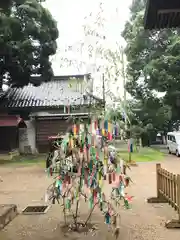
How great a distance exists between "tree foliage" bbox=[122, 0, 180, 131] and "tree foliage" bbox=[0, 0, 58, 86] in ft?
26.2

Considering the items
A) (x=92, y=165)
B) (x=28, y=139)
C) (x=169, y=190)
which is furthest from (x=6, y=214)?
(x=28, y=139)

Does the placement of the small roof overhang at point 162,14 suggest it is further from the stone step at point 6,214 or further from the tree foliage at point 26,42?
the tree foliage at point 26,42

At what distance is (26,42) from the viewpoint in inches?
757

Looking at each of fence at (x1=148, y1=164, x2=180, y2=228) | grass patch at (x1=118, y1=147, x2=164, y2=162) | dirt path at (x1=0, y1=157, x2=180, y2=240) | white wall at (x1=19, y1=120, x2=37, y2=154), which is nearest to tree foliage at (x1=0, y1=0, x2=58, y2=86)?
white wall at (x1=19, y1=120, x2=37, y2=154)

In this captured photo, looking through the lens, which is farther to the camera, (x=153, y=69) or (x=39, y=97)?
(x=39, y=97)

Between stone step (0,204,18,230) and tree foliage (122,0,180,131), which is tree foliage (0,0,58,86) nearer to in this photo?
tree foliage (122,0,180,131)

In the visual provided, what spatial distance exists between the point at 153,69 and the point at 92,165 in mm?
→ 20852

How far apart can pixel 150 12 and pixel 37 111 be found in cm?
2058

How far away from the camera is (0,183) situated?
39.8ft

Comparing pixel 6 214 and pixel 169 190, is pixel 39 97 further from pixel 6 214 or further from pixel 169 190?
pixel 169 190

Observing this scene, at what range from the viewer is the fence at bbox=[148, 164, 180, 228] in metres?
5.80

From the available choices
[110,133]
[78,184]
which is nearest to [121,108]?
[110,133]

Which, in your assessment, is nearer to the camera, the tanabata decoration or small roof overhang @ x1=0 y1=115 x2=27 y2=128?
the tanabata decoration

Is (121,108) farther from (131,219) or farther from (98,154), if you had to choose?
(131,219)
